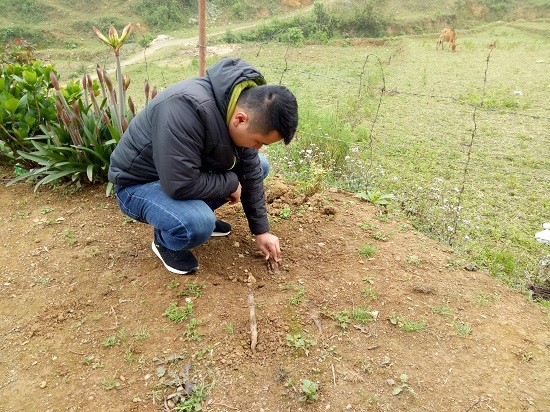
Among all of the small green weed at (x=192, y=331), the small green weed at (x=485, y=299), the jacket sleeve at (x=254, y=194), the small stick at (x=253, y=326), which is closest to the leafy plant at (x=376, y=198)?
the small green weed at (x=485, y=299)

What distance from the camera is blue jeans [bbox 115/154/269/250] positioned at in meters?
2.24

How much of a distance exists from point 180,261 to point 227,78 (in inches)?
40.1

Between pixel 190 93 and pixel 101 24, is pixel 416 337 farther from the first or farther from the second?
pixel 101 24

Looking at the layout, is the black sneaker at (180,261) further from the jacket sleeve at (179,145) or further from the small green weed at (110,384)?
the small green weed at (110,384)

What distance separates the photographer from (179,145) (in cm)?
200

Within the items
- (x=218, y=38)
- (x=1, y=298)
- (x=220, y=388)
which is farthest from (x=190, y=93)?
(x=218, y=38)

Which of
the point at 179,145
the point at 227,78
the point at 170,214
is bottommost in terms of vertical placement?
the point at 170,214

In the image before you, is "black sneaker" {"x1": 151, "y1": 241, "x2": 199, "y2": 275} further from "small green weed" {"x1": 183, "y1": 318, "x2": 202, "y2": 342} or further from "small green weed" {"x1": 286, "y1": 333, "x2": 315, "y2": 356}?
"small green weed" {"x1": 286, "y1": 333, "x2": 315, "y2": 356}

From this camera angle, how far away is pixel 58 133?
3354 mm

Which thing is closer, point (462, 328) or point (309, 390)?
point (309, 390)

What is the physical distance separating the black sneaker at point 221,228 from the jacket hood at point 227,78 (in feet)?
3.04

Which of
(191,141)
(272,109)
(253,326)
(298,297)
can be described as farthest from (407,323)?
(191,141)

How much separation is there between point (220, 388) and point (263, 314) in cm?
44

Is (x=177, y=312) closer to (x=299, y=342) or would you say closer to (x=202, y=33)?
(x=299, y=342)
